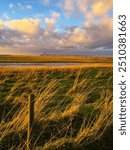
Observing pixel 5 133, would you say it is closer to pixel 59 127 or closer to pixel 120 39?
pixel 59 127

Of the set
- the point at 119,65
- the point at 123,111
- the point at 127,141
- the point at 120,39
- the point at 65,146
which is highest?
the point at 120,39

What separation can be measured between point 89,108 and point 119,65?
3.93 meters

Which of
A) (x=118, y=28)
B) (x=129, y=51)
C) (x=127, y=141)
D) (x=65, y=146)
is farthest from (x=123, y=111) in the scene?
(x=65, y=146)

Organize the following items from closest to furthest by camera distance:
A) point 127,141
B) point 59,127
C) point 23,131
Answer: point 127,141 → point 23,131 → point 59,127

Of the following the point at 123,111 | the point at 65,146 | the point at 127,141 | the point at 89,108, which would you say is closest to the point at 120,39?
the point at 123,111

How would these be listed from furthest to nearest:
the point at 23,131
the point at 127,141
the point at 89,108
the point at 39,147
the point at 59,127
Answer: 1. the point at 89,108
2. the point at 59,127
3. the point at 23,131
4. the point at 39,147
5. the point at 127,141

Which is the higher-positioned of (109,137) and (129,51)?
(129,51)

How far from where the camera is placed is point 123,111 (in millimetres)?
4723

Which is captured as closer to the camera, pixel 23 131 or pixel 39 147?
pixel 39 147

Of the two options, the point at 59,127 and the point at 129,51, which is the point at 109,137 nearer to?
the point at 59,127

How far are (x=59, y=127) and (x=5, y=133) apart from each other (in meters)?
1.20

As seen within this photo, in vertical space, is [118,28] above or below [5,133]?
above

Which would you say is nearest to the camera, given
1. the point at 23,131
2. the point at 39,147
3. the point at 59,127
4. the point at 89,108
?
the point at 39,147

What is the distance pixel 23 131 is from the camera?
21.0ft
